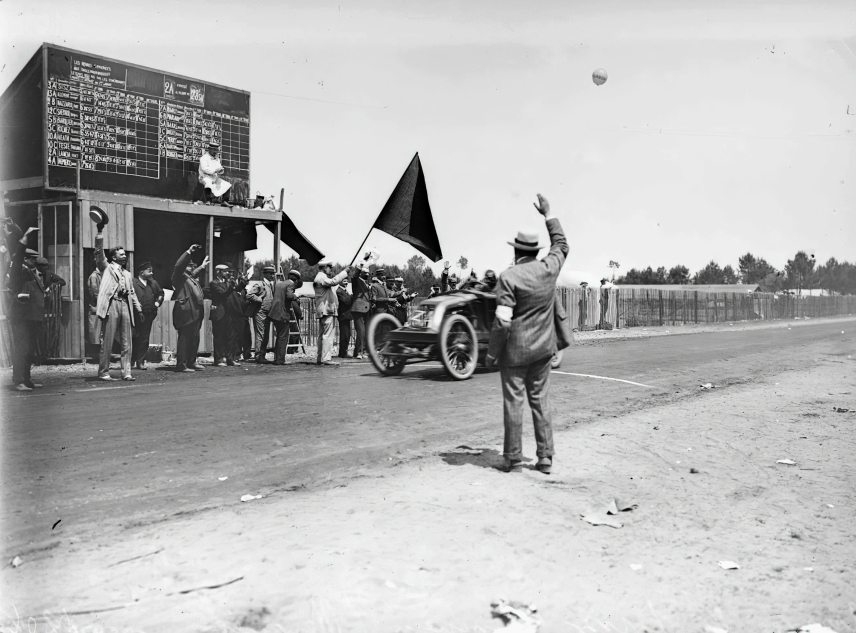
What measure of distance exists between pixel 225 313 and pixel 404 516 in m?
9.31

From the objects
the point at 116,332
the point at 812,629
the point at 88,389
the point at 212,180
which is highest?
the point at 212,180

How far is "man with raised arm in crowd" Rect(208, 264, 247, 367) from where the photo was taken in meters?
13.1

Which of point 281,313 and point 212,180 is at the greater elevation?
point 212,180

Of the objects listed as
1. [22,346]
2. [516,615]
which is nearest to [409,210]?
[22,346]

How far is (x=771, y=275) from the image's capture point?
102 meters

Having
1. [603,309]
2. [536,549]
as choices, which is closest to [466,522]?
[536,549]

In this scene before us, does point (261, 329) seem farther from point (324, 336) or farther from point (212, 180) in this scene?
point (212, 180)

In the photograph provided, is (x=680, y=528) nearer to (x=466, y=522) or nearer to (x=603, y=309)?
(x=466, y=522)

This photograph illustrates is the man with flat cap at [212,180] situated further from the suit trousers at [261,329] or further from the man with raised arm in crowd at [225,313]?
the man with raised arm in crowd at [225,313]

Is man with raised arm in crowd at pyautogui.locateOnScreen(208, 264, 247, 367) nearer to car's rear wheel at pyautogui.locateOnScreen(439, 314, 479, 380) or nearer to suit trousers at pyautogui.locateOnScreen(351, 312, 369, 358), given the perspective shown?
suit trousers at pyautogui.locateOnScreen(351, 312, 369, 358)

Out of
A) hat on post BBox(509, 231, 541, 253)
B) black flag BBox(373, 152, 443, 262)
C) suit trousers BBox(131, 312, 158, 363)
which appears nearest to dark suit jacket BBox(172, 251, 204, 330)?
suit trousers BBox(131, 312, 158, 363)

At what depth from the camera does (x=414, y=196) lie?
14.0m

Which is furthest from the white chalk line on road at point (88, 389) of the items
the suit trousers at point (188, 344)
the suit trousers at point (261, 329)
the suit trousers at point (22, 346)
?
the suit trousers at point (261, 329)

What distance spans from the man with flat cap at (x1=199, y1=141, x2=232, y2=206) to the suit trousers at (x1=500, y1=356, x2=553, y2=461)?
12.1 meters
